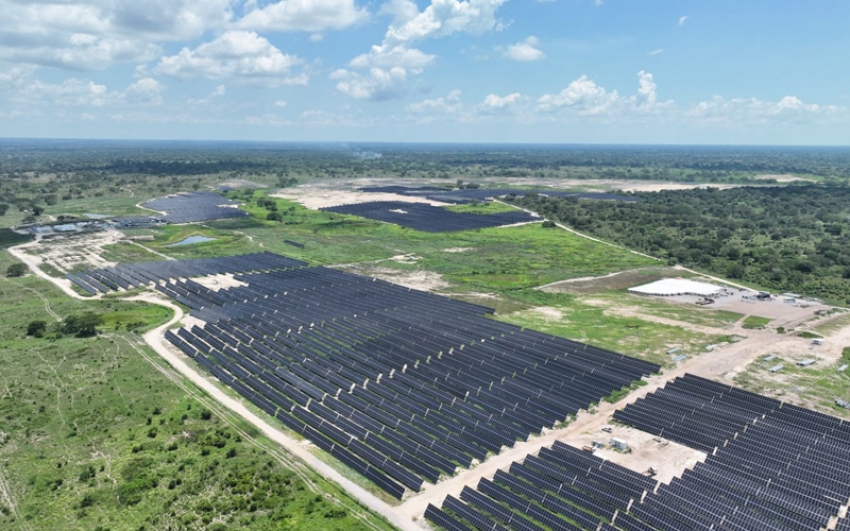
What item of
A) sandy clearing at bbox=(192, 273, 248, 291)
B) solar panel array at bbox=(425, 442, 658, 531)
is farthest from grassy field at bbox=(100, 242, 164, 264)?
solar panel array at bbox=(425, 442, 658, 531)

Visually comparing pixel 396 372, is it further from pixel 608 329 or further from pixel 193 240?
Answer: pixel 193 240

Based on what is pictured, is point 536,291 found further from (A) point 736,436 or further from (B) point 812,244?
(B) point 812,244

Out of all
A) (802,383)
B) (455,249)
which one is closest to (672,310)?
(802,383)

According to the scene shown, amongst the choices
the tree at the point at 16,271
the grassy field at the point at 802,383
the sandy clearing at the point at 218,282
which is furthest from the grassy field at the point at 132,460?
the tree at the point at 16,271

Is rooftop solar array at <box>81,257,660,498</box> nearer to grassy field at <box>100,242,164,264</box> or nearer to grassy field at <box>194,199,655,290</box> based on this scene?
grassy field at <box>194,199,655,290</box>

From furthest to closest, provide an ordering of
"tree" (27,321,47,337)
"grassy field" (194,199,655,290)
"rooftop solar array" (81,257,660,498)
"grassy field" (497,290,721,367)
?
"grassy field" (194,199,655,290), "tree" (27,321,47,337), "grassy field" (497,290,721,367), "rooftop solar array" (81,257,660,498)

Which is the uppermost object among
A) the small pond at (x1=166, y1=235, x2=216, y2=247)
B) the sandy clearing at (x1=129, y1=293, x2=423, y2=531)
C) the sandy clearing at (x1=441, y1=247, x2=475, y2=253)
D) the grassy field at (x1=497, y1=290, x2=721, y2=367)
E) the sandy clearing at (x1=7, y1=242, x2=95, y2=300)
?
the small pond at (x1=166, y1=235, x2=216, y2=247)

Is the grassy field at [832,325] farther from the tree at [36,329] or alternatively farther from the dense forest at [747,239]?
the tree at [36,329]
